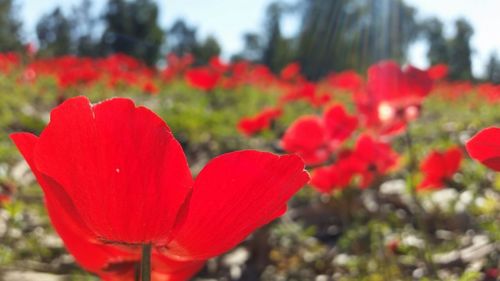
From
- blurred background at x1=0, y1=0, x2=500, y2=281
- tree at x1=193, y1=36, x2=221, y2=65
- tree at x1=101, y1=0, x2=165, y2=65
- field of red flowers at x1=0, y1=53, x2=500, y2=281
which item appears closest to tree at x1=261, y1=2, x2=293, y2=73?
tree at x1=193, y1=36, x2=221, y2=65

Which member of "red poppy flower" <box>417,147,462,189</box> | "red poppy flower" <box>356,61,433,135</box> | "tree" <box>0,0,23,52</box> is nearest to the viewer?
"red poppy flower" <box>417,147,462,189</box>

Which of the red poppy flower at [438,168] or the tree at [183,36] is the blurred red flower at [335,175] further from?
the tree at [183,36]

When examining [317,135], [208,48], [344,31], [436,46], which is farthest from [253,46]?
[317,135]

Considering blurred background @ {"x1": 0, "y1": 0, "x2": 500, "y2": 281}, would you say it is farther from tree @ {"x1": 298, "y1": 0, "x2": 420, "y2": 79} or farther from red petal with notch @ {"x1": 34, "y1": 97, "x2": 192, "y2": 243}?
tree @ {"x1": 298, "y1": 0, "x2": 420, "y2": 79}

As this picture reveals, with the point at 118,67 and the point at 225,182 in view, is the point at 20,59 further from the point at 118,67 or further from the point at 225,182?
the point at 225,182

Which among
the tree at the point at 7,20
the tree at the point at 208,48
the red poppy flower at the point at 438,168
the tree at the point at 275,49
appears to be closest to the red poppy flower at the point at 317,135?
the red poppy flower at the point at 438,168

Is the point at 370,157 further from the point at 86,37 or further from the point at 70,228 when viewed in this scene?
the point at 86,37
